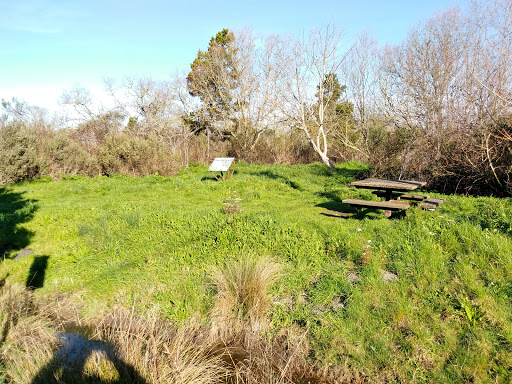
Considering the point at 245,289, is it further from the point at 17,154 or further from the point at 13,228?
the point at 17,154

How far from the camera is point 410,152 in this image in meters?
11.0

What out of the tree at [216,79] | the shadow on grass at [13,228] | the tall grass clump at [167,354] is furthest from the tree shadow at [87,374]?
the tree at [216,79]

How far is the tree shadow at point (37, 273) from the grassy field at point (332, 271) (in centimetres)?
2

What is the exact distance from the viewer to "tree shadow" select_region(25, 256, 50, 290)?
17.3 feet

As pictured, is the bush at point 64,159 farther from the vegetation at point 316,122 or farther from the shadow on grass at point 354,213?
the shadow on grass at point 354,213

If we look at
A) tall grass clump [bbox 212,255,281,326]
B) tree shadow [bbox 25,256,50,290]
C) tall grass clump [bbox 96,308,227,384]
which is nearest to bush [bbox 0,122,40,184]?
tree shadow [bbox 25,256,50,290]

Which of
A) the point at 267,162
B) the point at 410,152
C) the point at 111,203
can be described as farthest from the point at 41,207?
the point at 267,162

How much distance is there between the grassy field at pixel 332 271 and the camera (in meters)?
3.39

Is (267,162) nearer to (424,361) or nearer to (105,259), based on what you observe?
(105,259)

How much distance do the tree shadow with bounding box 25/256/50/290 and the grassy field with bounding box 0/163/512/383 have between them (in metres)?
0.02

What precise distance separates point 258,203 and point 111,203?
11.8 feet

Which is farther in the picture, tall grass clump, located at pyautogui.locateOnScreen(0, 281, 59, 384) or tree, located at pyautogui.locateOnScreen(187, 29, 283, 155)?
tree, located at pyautogui.locateOnScreen(187, 29, 283, 155)

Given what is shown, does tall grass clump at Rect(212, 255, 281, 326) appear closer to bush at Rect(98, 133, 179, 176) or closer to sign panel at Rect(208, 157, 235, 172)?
sign panel at Rect(208, 157, 235, 172)

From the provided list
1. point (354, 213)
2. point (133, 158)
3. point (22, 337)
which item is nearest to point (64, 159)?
point (133, 158)
